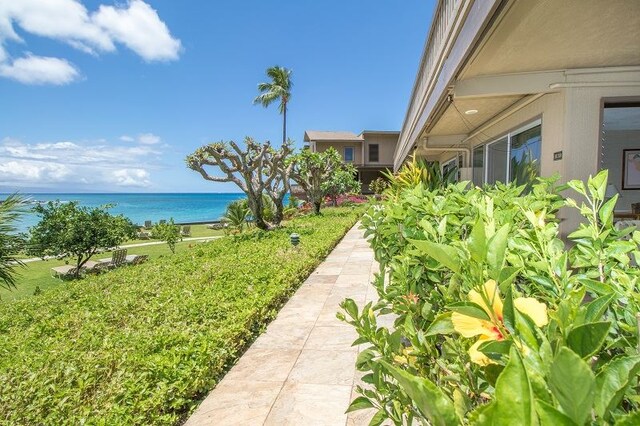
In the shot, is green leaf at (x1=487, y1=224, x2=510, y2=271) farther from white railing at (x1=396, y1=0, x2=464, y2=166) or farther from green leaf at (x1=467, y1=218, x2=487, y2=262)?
white railing at (x1=396, y1=0, x2=464, y2=166)

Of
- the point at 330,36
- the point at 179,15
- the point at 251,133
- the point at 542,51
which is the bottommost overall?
the point at 542,51

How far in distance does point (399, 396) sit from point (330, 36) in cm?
2622

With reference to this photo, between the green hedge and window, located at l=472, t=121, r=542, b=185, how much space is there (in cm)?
389

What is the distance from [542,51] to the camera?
335 centimetres

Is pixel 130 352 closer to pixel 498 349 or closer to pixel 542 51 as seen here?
pixel 498 349

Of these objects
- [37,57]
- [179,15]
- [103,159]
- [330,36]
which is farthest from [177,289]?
[103,159]

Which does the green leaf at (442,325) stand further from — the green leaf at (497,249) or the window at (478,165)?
the window at (478,165)

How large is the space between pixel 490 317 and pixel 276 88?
36.5 m

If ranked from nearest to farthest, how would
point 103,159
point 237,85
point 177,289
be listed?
1. point 177,289
2. point 237,85
3. point 103,159

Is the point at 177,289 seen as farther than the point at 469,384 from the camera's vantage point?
Yes

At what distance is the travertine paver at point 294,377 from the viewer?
8.75 ft

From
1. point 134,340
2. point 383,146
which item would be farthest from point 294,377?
point 383,146

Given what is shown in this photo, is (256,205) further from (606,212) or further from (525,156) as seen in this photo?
(606,212)

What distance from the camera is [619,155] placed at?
5816 millimetres
